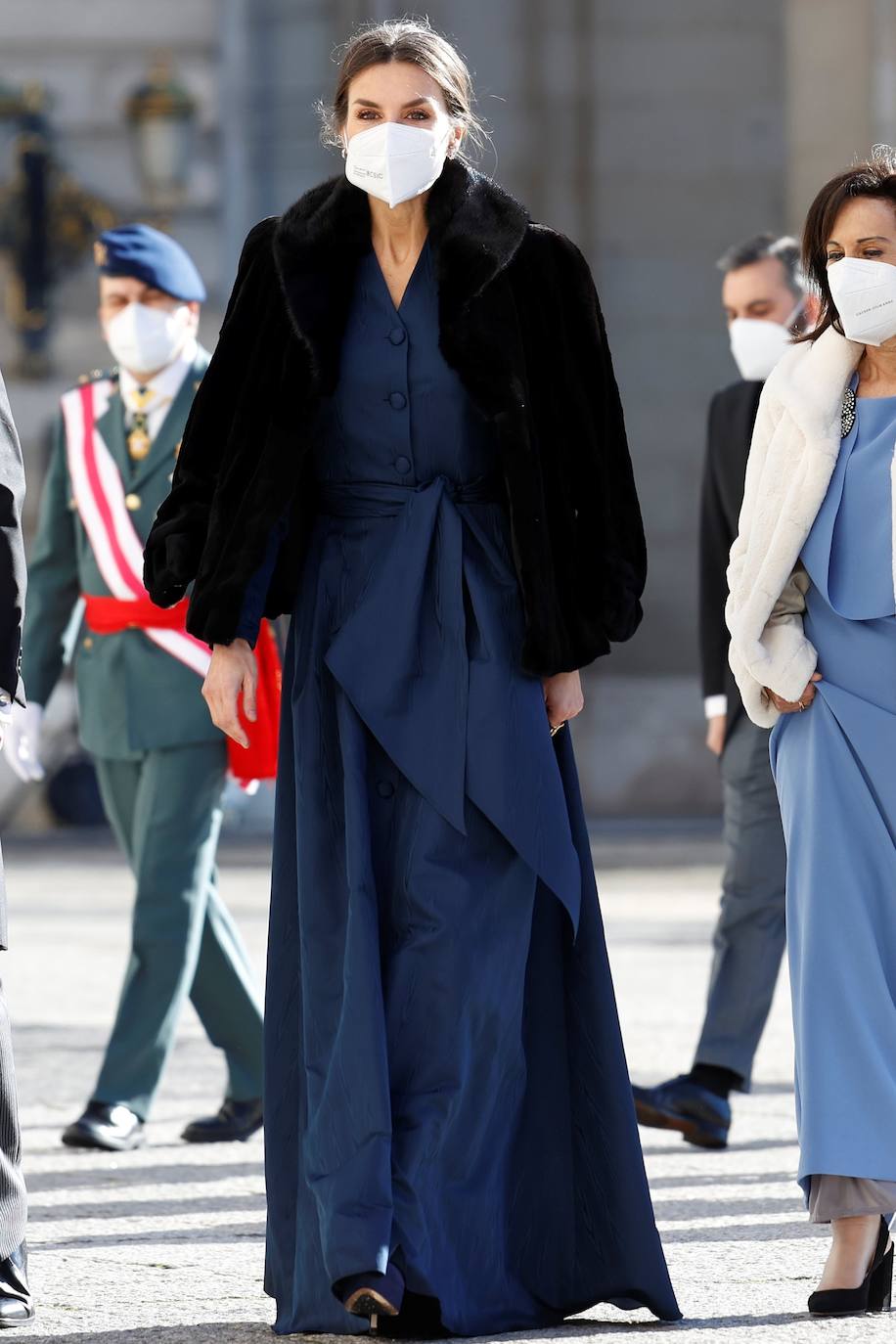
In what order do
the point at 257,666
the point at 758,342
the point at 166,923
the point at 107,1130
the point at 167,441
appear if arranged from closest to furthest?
1. the point at 257,666
2. the point at 107,1130
3. the point at 166,923
4. the point at 167,441
5. the point at 758,342

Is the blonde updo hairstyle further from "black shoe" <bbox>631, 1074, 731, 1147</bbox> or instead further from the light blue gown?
"black shoe" <bbox>631, 1074, 731, 1147</bbox>

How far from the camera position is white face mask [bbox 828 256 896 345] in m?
4.12

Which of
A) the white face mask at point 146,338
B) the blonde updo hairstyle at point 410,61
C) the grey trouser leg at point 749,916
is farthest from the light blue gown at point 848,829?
the white face mask at point 146,338

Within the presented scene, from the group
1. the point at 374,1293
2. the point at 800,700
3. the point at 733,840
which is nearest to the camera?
the point at 374,1293

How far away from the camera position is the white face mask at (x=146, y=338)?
19.9 ft

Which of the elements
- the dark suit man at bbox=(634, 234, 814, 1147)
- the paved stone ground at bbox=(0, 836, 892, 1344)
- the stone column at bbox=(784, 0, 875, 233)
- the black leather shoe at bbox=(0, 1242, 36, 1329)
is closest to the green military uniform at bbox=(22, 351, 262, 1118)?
the paved stone ground at bbox=(0, 836, 892, 1344)

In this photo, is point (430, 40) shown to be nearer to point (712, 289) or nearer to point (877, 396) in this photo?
point (877, 396)

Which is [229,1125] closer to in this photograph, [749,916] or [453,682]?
[749,916]

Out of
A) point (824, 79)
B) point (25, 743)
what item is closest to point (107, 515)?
point (25, 743)

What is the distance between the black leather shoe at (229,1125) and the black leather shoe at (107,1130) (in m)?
0.12

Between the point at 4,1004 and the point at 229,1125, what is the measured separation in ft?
6.29

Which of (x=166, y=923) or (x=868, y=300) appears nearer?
(x=868, y=300)

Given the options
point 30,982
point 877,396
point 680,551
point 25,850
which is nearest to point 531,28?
point 680,551

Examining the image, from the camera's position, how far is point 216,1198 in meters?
5.05
